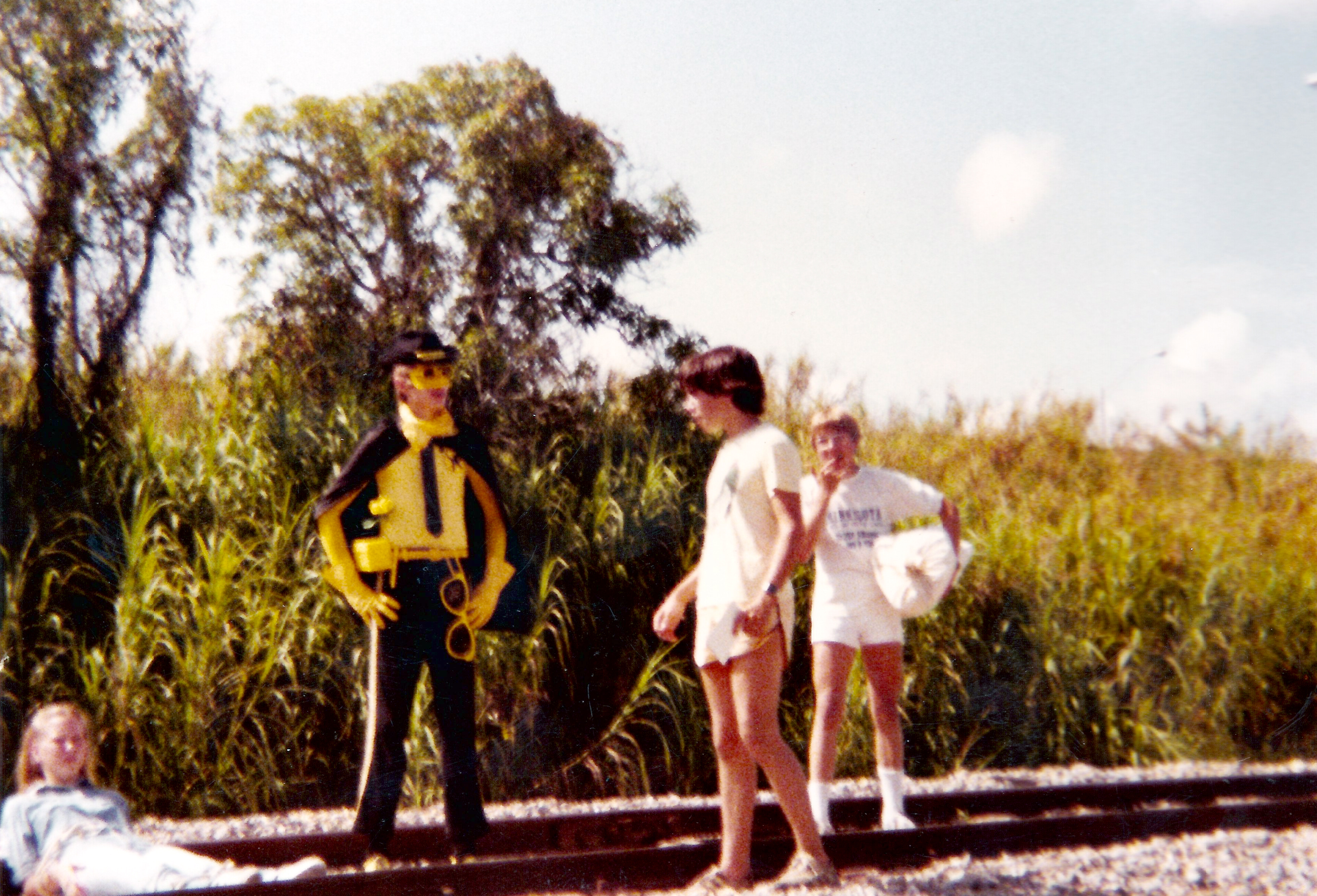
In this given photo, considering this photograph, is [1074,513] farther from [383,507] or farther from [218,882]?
[218,882]

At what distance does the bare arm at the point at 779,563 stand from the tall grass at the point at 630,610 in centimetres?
235

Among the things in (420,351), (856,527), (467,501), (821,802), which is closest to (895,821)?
(821,802)

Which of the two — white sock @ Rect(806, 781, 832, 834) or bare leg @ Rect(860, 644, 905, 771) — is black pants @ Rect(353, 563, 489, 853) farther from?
bare leg @ Rect(860, 644, 905, 771)

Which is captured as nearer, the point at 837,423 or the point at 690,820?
the point at 837,423

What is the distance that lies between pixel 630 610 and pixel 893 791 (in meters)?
1.86

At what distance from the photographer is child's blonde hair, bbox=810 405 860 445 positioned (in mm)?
4359

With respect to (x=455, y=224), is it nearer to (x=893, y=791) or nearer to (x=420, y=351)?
(x=420, y=351)

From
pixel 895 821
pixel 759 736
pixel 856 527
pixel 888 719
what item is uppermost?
pixel 856 527

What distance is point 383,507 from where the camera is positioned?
3.76 metres

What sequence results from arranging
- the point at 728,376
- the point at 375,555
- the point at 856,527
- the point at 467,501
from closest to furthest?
the point at 728,376, the point at 375,555, the point at 467,501, the point at 856,527

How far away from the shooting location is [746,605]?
11.0ft

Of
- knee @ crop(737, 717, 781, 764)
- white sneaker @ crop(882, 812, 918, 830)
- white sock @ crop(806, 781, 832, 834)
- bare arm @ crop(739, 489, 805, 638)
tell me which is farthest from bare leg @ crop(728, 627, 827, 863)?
white sneaker @ crop(882, 812, 918, 830)

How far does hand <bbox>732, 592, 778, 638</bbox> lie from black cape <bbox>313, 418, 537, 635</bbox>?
3.58 ft

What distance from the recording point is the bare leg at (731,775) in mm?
3467
